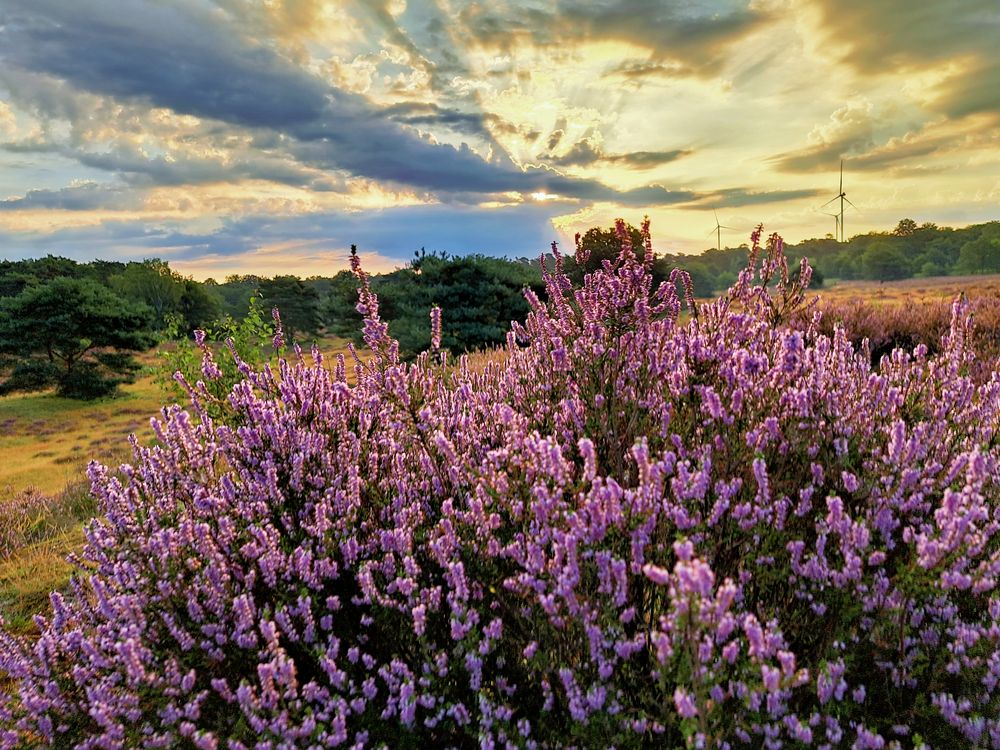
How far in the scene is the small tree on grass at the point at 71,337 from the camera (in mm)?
40125

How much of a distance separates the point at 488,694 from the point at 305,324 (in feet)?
225

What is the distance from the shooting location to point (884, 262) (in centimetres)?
9431

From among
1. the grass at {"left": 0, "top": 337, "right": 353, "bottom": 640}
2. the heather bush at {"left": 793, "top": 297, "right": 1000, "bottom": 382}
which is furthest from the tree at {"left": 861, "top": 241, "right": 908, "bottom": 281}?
the heather bush at {"left": 793, "top": 297, "right": 1000, "bottom": 382}

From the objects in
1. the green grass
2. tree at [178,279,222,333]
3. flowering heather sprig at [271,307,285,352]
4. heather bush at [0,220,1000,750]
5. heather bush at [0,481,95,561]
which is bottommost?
heather bush at [0,481,95,561]

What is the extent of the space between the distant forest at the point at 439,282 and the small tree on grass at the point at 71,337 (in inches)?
41.1

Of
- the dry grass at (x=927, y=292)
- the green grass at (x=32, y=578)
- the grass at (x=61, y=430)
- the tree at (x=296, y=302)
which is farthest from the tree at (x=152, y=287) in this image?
the green grass at (x=32, y=578)

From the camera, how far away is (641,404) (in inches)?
109

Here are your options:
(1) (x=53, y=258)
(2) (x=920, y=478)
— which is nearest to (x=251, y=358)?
(2) (x=920, y=478)

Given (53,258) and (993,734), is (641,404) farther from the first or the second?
(53,258)

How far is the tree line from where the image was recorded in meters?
26.8

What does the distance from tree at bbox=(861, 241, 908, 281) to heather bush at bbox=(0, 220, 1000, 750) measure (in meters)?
108

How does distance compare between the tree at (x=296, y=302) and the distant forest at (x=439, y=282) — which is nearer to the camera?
the distant forest at (x=439, y=282)

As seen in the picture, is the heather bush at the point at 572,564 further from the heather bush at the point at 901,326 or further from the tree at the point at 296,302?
the tree at the point at 296,302

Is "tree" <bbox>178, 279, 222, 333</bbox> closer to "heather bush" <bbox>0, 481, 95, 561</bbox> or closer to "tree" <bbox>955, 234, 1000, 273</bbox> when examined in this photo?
"heather bush" <bbox>0, 481, 95, 561</bbox>
